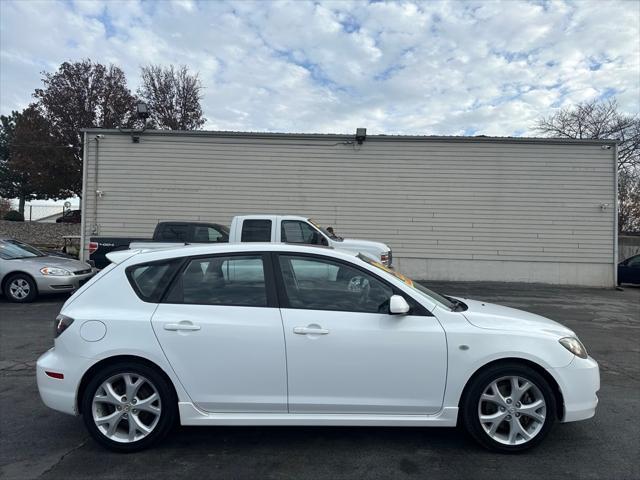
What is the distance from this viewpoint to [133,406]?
3482mm

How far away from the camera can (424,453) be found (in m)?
3.52

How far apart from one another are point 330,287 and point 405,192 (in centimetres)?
1241

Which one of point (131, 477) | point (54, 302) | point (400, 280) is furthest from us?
point (54, 302)

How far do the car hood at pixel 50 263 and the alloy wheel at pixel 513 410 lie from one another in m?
9.55

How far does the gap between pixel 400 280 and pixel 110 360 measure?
2.32m

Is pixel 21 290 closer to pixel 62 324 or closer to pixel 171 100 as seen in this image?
pixel 62 324

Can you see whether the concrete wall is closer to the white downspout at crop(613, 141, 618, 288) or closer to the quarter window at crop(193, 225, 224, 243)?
the quarter window at crop(193, 225, 224, 243)

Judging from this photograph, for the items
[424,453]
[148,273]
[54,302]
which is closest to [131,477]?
[148,273]

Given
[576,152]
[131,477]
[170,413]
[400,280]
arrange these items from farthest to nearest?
[576,152] < [400,280] < [170,413] < [131,477]

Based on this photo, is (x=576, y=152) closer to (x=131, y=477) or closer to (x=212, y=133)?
(x=212, y=133)

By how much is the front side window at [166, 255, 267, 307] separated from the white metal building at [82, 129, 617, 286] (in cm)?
1206

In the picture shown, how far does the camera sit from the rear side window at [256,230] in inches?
406

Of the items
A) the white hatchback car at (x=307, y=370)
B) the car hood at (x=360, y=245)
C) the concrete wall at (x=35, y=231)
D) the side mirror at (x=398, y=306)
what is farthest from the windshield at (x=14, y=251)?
the concrete wall at (x=35, y=231)

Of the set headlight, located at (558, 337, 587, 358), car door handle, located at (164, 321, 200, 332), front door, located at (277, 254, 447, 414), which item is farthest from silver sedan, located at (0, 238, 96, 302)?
headlight, located at (558, 337, 587, 358)
